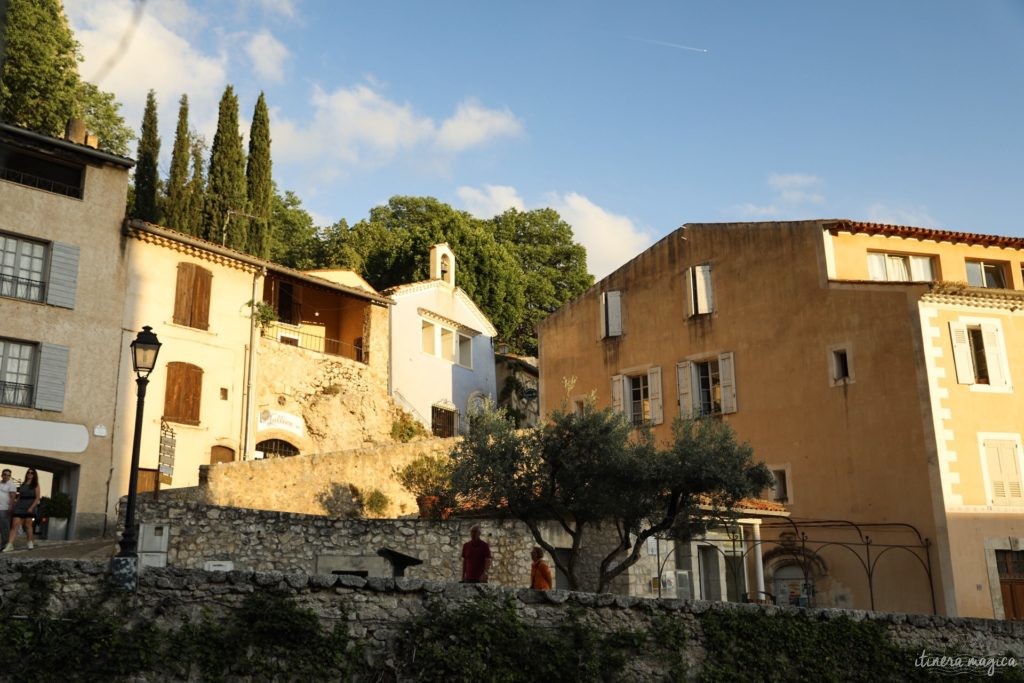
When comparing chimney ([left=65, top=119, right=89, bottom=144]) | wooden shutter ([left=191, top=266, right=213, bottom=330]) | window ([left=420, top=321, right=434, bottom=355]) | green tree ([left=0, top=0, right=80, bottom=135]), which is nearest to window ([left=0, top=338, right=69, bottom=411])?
wooden shutter ([left=191, top=266, right=213, bottom=330])

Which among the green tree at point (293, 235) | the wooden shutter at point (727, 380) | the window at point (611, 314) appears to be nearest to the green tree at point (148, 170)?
the green tree at point (293, 235)

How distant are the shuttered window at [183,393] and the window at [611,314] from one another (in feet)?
43.5

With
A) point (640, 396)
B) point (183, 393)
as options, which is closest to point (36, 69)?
point (183, 393)

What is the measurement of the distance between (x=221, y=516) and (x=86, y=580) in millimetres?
6826

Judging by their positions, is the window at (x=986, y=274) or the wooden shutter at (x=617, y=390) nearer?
the window at (x=986, y=274)

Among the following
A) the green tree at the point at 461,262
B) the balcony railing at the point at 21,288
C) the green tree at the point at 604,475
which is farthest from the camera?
the green tree at the point at 461,262

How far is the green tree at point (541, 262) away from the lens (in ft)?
165

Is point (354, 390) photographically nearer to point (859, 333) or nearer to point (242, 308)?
point (242, 308)

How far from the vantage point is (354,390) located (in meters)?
32.2

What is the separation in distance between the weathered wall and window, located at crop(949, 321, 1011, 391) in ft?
45.8

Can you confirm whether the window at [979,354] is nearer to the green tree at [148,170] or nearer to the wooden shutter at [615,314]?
the wooden shutter at [615,314]

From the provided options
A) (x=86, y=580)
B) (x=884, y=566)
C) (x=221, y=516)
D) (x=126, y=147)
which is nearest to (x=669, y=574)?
(x=884, y=566)

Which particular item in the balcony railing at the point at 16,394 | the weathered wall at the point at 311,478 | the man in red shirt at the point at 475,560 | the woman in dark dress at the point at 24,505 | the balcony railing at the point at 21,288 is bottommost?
the man in red shirt at the point at 475,560

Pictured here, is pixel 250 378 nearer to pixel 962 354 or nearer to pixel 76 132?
pixel 76 132
